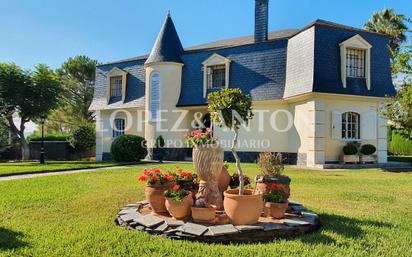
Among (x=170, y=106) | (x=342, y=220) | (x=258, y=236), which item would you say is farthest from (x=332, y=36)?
(x=258, y=236)

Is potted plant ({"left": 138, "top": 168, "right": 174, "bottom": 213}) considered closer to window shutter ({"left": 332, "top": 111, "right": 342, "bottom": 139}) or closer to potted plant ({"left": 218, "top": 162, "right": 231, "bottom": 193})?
potted plant ({"left": 218, "top": 162, "right": 231, "bottom": 193})

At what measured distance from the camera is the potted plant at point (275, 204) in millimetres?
5297

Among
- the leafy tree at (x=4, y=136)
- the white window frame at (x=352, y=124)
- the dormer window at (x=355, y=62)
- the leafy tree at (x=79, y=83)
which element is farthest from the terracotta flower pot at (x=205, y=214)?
the leafy tree at (x=79, y=83)

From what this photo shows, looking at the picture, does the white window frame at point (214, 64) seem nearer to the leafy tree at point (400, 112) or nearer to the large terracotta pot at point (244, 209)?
the leafy tree at point (400, 112)

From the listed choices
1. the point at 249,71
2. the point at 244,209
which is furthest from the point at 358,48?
the point at 244,209

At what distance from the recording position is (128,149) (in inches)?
706

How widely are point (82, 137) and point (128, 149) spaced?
7.43 meters

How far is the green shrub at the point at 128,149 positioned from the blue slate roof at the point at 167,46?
4.77 meters

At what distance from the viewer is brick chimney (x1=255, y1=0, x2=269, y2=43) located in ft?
61.0

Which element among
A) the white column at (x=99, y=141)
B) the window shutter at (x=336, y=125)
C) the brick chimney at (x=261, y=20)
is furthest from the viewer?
the white column at (x=99, y=141)

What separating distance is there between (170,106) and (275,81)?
6.27 m

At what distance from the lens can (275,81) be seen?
674 inches

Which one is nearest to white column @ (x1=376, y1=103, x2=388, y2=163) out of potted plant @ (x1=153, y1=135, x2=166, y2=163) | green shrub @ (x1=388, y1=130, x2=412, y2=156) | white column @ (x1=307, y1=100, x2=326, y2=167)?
white column @ (x1=307, y1=100, x2=326, y2=167)

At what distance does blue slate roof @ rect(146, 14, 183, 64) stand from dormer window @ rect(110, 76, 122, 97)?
3.83 meters
